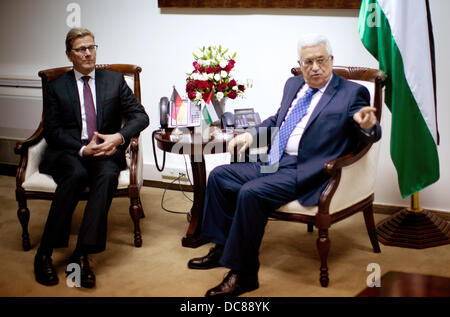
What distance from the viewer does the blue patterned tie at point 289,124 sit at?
3.26m

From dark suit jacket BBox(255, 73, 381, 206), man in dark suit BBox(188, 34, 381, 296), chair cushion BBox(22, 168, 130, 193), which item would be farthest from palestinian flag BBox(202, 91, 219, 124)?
dark suit jacket BBox(255, 73, 381, 206)

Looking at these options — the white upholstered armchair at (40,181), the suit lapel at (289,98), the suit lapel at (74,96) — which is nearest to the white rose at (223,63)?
the suit lapel at (289,98)

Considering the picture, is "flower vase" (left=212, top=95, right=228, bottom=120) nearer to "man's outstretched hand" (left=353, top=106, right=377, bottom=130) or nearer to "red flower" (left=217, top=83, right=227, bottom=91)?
"red flower" (left=217, top=83, right=227, bottom=91)

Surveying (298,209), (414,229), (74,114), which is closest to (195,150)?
(298,209)

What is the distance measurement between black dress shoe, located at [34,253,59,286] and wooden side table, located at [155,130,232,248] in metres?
0.83

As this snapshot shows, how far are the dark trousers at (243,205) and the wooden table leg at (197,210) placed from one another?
33 cm

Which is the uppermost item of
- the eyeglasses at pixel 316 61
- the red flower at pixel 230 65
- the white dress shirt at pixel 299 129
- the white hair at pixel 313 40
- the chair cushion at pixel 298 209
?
the white hair at pixel 313 40

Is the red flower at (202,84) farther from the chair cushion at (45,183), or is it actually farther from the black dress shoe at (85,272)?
→ the black dress shoe at (85,272)

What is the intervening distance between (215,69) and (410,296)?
2.22 m

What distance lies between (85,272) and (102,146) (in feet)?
2.53

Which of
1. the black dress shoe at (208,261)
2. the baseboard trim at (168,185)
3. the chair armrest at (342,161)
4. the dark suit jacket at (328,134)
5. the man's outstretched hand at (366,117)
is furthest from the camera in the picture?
the baseboard trim at (168,185)
